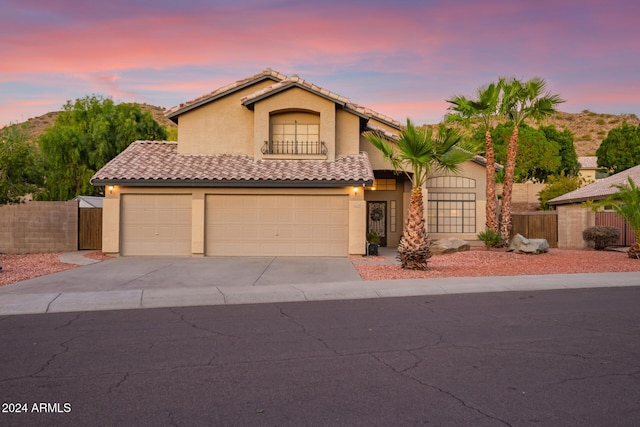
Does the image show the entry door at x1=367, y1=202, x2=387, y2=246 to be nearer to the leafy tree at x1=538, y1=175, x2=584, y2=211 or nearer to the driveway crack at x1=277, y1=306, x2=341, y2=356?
→ the driveway crack at x1=277, y1=306, x2=341, y2=356

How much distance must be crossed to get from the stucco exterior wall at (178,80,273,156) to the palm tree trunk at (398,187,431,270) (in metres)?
9.05

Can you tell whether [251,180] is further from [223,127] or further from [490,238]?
[490,238]

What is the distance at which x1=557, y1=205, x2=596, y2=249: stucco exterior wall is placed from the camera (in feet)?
83.7

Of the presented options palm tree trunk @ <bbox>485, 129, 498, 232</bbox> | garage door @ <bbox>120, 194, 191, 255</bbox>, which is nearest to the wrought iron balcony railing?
garage door @ <bbox>120, 194, 191, 255</bbox>

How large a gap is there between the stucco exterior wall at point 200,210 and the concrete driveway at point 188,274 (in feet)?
3.50

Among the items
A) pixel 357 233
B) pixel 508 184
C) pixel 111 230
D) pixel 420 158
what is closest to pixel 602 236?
pixel 508 184

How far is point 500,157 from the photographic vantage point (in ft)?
186

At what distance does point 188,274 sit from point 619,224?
1969 centimetres

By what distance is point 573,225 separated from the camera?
25.7 m

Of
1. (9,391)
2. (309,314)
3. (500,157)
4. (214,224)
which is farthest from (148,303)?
(500,157)

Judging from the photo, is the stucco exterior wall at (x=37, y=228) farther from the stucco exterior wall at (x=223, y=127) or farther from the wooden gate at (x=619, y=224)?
the wooden gate at (x=619, y=224)

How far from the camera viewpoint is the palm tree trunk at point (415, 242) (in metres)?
15.9

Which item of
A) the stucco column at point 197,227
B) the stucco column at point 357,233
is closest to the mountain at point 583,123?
the stucco column at point 197,227

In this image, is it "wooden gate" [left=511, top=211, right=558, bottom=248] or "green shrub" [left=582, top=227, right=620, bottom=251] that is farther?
"wooden gate" [left=511, top=211, right=558, bottom=248]
